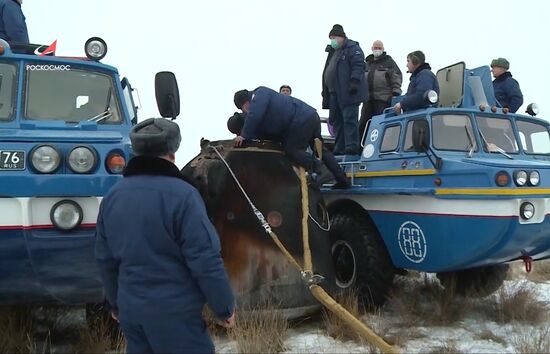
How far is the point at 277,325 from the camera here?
450 cm

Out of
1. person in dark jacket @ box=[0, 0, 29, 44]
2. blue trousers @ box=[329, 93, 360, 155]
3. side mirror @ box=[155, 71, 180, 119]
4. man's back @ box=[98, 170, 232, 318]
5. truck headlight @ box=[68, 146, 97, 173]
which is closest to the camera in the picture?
man's back @ box=[98, 170, 232, 318]

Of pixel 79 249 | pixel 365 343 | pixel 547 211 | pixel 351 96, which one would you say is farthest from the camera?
pixel 351 96

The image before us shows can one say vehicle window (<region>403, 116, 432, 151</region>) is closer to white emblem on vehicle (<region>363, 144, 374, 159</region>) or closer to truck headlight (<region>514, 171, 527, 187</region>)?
white emblem on vehicle (<region>363, 144, 374, 159</region>)

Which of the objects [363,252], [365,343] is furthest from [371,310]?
[365,343]

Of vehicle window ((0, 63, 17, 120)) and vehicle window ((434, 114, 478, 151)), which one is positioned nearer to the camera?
vehicle window ((0, 63, 17, 120))

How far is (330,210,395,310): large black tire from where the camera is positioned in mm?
5480

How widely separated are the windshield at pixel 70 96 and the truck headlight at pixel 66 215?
4.11 feet

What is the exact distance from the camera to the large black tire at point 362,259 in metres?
5.48

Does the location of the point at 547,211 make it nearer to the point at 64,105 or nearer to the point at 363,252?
the point at 363,252

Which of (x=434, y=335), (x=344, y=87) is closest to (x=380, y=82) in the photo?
(x=344, y=87)

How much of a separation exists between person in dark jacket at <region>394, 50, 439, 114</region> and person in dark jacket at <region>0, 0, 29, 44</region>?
3815 mm

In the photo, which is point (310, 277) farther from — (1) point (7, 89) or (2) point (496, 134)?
(1) point (7, 89)

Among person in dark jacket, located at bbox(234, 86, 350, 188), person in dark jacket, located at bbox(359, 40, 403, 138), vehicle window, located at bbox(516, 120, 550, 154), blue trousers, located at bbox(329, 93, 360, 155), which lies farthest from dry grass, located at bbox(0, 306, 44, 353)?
vehicle window, located at bbox(516, 120, 550, 154)

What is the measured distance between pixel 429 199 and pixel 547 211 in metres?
0.93
